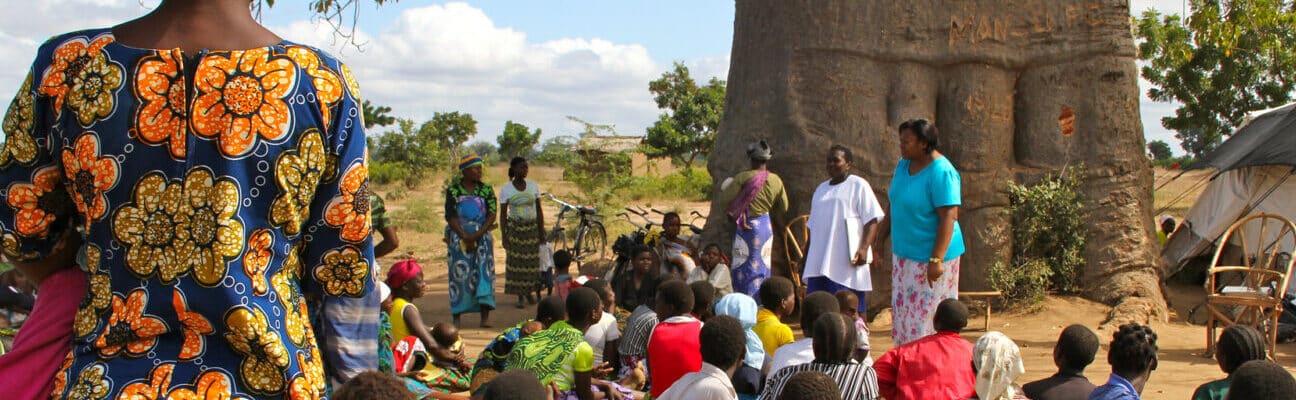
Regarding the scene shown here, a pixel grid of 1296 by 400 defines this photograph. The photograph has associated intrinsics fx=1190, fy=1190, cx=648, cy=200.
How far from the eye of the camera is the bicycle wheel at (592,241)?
1220 cm

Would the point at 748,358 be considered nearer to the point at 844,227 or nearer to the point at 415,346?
the point at 415,346

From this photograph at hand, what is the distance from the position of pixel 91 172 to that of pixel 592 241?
1064 centimetres

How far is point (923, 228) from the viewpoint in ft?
18.4

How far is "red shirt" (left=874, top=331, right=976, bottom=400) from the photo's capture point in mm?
4336

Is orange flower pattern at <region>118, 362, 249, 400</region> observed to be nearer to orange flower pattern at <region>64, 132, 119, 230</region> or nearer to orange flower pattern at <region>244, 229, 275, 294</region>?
orange flower pattern at <region>244, 229, 275, 294</region>

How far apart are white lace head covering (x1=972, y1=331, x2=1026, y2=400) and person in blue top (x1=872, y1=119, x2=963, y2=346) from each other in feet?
4.11

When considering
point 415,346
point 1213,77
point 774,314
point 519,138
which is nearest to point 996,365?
point 774,314

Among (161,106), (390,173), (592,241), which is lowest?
(592,241)

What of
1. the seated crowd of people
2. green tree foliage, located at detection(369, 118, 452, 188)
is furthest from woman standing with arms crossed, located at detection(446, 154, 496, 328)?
green tree foliage, located at detection(369, 118, 452, 188)

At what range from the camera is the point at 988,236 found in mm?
8156

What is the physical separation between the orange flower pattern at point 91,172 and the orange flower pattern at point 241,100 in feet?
0.50

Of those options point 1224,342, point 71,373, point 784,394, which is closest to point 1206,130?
point 1224,342

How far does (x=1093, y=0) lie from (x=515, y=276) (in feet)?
15.8

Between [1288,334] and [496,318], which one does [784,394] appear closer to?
[1288,334]
